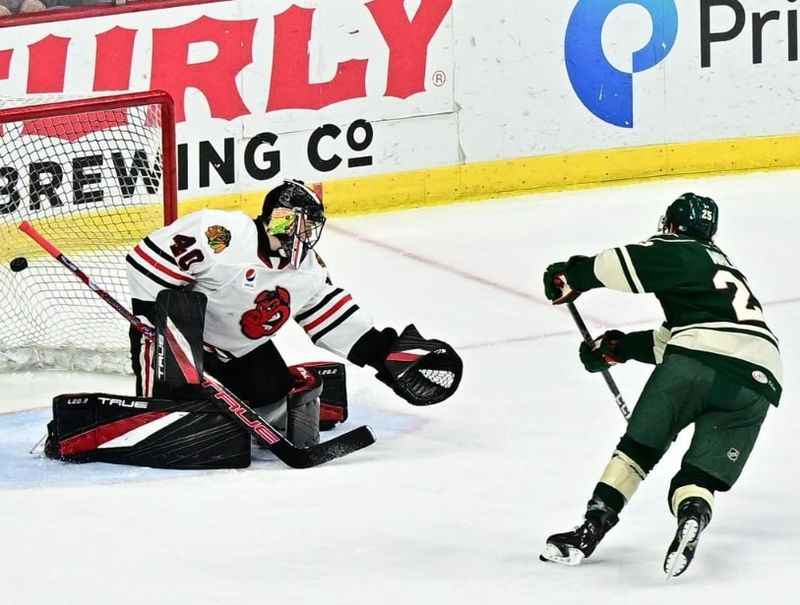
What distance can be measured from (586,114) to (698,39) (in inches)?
21.2

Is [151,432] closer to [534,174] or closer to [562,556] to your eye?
[562,556]

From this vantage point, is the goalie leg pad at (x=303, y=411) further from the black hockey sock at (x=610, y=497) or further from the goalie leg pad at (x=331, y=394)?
the black hockey sock at (x=610, y=497)

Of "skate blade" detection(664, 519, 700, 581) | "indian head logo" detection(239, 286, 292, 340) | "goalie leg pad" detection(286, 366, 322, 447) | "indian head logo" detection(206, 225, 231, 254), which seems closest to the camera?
"skate blade" detection(664, 519, 700, 581)

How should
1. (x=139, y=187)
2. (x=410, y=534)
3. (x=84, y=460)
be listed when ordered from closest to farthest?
1. (x=410, y=534)
2. (x=84, y=460)
3. (x=139, y=187)

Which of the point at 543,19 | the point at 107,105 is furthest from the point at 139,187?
the point at 543,19

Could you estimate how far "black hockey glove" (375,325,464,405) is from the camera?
518 centimetres

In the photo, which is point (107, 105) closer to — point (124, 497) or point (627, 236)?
point (124, 497)

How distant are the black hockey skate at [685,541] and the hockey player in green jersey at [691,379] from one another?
6 cm

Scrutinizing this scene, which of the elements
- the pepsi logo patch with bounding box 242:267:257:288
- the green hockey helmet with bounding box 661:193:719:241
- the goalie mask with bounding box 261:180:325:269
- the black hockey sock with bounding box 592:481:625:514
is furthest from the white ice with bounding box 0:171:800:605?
the green hockey helmet with bounding box 661:193:719:241

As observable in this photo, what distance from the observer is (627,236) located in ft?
24.7

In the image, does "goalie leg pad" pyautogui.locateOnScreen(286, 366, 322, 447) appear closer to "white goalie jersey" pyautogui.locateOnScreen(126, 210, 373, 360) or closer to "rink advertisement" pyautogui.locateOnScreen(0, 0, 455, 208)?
"white goalie jersey" pyautogui.locateOnScreen(126, 210, 373, 360)

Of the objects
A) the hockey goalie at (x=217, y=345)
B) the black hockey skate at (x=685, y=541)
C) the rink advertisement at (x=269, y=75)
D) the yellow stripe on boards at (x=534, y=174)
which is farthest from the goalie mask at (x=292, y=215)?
the yellow stripe on boards at (x=534, y=174)

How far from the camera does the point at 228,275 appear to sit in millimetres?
4961

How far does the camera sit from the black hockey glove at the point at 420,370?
518cm
